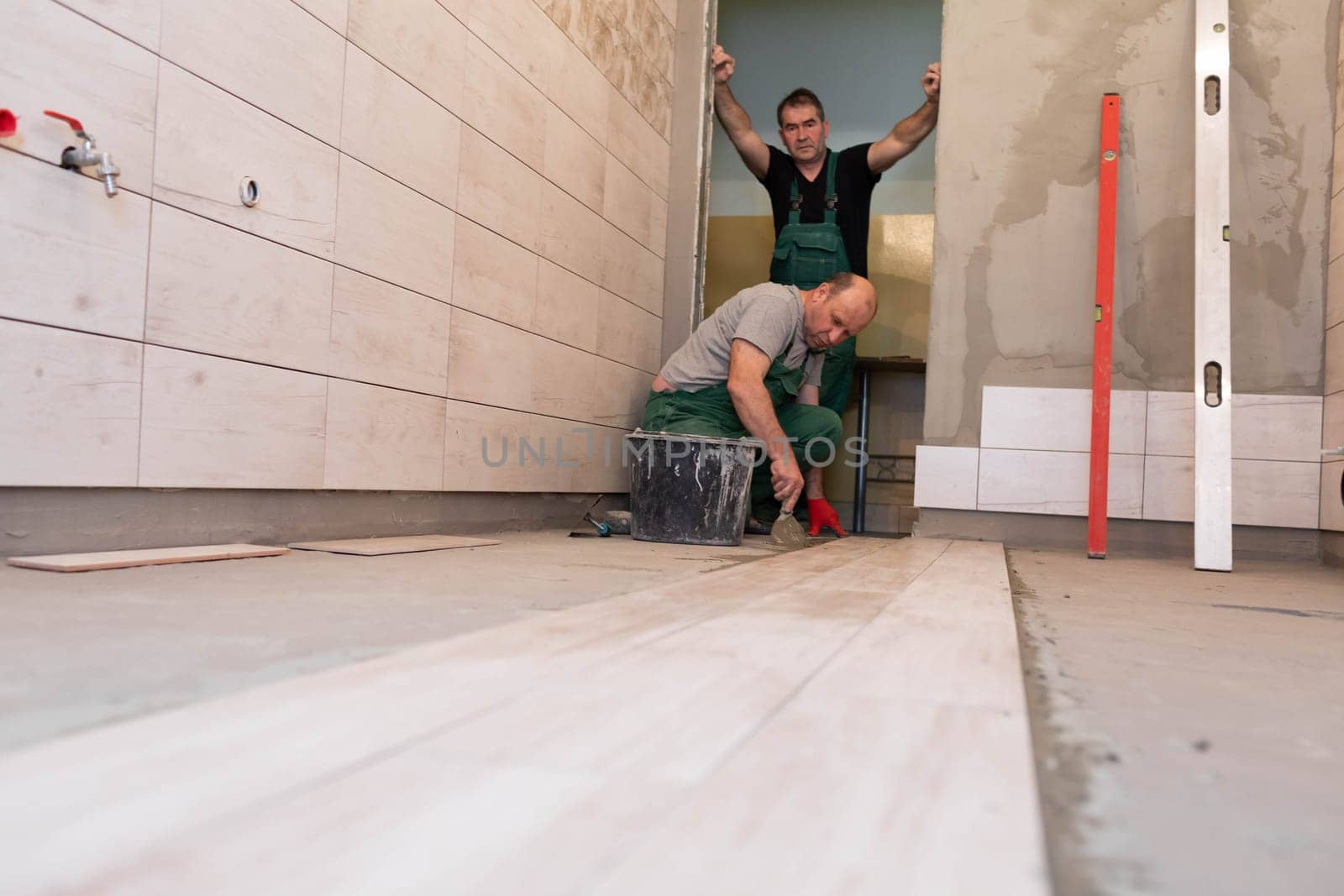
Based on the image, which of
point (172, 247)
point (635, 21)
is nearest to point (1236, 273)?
point (635, 21)

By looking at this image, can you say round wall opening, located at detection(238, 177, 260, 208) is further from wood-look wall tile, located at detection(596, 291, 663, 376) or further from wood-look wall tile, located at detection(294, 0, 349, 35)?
wood-look wall tile, located at detection(596, 291, 663, 376)

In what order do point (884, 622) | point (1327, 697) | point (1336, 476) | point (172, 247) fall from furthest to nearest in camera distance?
point (1336, 476) < point (172, 247) < point (884, 622) < point (1327, 697)

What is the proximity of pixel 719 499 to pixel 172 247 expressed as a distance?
1.59 m

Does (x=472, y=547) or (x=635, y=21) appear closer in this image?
(x=472, y=547)

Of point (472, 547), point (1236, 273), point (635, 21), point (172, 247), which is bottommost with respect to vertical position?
point (472, 547)

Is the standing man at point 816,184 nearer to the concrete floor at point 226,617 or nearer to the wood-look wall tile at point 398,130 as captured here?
the wood-look wall tile at point 398,130

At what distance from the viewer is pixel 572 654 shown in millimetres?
909

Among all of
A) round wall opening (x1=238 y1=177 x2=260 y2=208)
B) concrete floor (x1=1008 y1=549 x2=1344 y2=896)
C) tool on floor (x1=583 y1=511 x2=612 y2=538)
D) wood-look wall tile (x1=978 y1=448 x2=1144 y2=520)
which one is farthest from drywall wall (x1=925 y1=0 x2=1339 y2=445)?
round wall opening (x1=238 y1=177 x2=260 y2=208)

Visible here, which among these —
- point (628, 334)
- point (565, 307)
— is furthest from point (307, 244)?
point (628, 334)

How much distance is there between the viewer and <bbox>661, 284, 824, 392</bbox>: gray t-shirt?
3.21 metres

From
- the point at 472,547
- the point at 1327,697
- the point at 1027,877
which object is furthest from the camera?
the point at 472,547

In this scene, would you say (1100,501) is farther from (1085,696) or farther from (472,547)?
(1085,696)

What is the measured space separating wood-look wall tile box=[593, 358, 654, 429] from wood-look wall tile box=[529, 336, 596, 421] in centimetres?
6

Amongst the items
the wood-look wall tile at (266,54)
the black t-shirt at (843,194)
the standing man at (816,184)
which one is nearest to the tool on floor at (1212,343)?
the standing man at (816,184)
